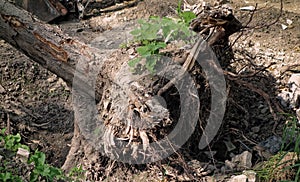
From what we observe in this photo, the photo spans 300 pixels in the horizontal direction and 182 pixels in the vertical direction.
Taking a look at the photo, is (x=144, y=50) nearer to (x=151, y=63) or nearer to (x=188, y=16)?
(x=151, y=63)

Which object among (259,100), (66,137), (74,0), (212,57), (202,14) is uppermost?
(74,0)

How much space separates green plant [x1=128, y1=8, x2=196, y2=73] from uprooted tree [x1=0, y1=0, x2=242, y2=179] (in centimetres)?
6

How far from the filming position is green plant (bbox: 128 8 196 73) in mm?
2520

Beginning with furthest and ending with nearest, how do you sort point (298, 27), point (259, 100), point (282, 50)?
point (298, 27) < point (282, 50) < point (259, 100)

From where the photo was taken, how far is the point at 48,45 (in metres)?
2.79

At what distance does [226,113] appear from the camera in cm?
276

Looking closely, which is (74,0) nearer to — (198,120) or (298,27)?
(298,27)

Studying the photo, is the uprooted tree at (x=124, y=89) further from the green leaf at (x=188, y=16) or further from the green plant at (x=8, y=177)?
the green plant at (x=8, y=177)

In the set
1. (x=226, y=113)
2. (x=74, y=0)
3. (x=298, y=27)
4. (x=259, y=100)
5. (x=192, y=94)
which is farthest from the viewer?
(x=74, y=0)

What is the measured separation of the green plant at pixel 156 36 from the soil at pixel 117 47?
1.39 feet

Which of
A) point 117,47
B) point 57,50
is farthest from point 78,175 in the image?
point 117,47

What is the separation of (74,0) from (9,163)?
2.57 m

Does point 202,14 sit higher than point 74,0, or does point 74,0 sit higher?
point 74,0

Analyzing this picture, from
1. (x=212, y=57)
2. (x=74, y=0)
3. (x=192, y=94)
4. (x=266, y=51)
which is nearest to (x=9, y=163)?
(x=192, y=94)
